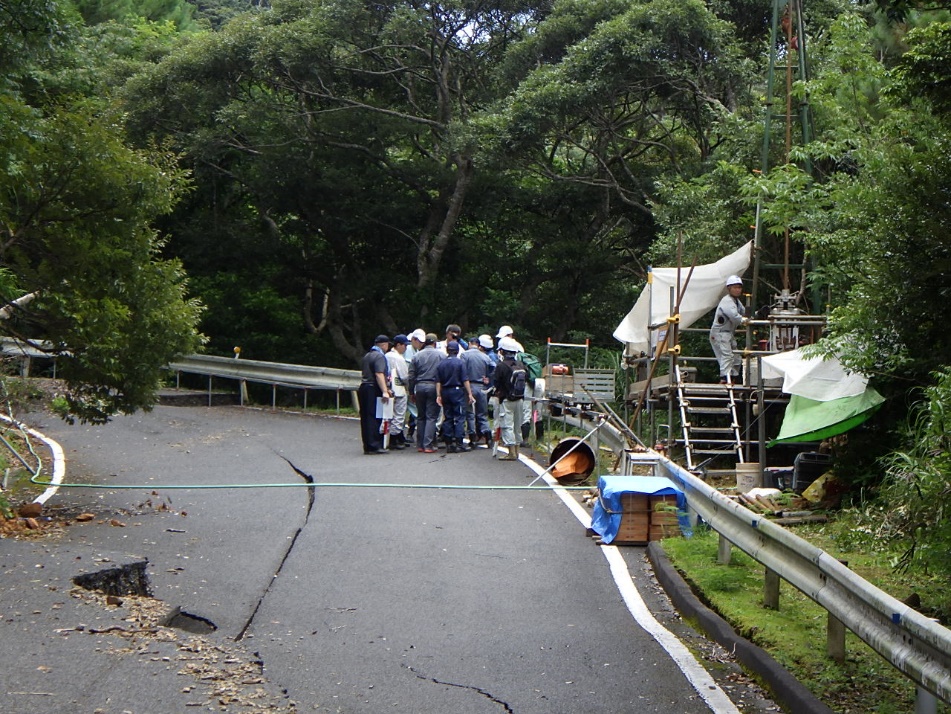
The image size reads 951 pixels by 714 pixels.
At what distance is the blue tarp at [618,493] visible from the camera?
11.0 metres

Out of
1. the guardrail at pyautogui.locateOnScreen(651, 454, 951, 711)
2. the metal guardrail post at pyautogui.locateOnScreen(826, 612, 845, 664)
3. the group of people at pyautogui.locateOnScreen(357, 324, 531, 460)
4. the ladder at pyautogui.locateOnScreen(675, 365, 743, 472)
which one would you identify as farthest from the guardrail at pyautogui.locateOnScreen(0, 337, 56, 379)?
the metal guardrail post at pyautogui.locateOnScreen(826, 612, 845, 664)

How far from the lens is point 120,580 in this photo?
8.49 meters

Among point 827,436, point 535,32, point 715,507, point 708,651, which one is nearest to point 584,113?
point 535,32

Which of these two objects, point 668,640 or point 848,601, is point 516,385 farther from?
point 848,601

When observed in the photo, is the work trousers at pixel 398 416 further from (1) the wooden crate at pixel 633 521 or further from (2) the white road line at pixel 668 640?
(1) the wooden crate at pixel 633 521

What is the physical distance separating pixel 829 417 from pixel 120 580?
8167mm

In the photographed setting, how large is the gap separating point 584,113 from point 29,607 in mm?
20684

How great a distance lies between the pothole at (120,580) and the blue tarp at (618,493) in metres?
4.37

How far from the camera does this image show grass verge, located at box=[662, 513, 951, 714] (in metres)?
6.26

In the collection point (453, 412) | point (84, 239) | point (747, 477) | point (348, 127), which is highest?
point (348, 127)

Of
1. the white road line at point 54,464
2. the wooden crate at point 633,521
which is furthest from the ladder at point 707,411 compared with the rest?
the white road line at point 54,464

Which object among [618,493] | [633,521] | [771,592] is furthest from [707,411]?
[771,592]

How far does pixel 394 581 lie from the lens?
9141 millimetres

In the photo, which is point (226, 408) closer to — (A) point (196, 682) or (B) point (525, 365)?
(B) point (525, 365)
